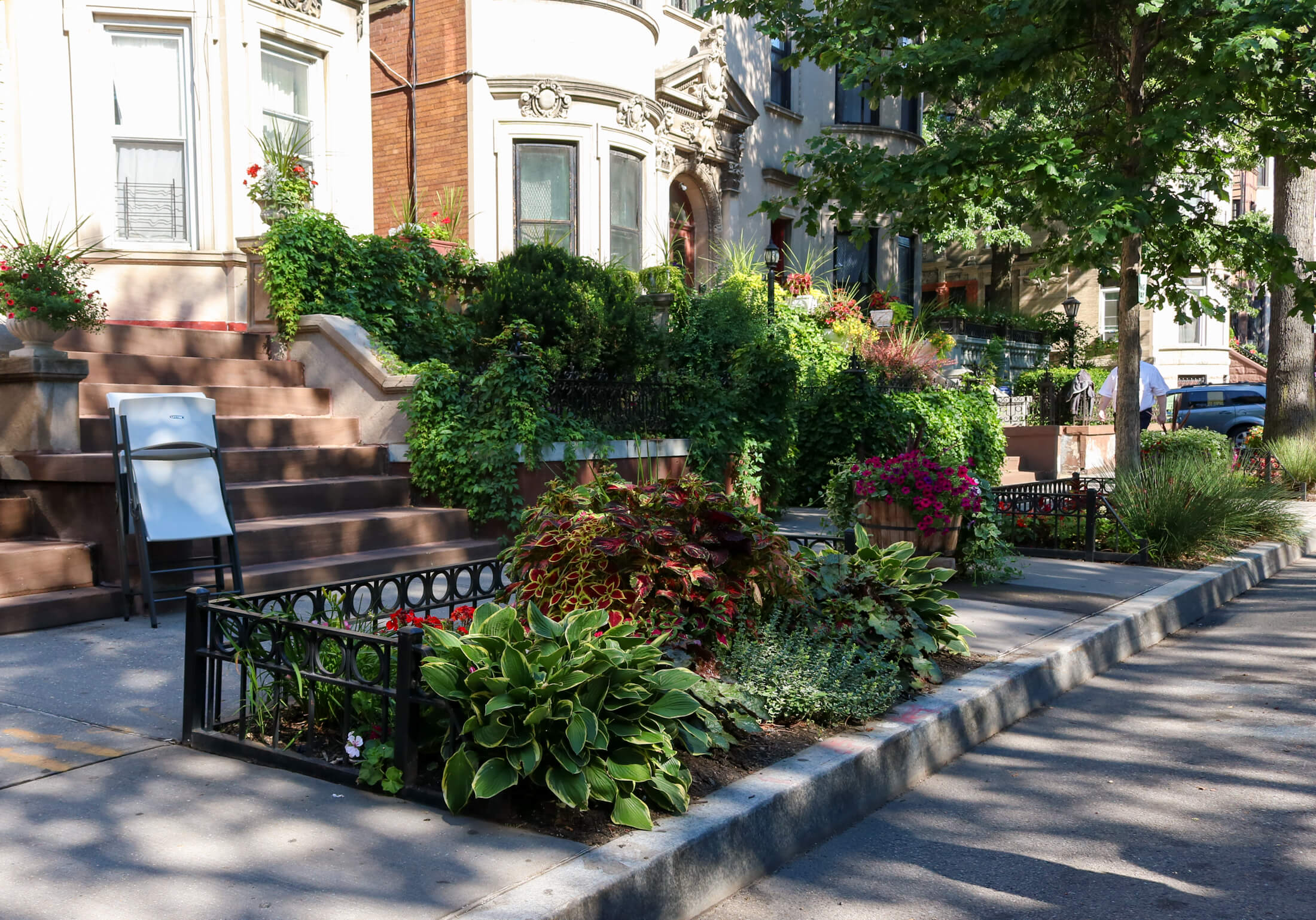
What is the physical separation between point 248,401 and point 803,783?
703 cm

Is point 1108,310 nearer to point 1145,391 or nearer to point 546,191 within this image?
point 1145,391

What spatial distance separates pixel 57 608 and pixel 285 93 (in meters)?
8.54

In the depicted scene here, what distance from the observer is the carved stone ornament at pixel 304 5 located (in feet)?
41.6

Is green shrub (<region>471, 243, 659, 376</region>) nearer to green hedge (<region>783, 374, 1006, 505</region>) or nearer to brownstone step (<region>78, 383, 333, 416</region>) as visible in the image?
brownstone step (<region>78, 383, 333, 416</region>)

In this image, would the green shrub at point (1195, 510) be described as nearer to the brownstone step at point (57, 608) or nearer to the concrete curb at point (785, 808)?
the concrete curb at point (785, 808)

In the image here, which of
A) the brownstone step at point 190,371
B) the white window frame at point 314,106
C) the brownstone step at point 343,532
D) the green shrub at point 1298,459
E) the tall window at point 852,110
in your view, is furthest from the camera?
the tall window at point 852,110

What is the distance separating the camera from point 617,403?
10.2 meters

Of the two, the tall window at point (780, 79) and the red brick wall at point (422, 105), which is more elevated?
the tall window at point (780, 79)

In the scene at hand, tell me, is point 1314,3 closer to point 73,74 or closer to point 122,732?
point 122,732

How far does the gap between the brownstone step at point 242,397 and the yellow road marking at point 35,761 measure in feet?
15.1

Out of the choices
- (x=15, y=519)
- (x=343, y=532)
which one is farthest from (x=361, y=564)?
(x=15, y=519)

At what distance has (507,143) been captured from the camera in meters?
15.8

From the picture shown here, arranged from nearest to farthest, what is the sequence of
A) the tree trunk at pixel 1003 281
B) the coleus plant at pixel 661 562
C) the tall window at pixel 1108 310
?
the coleus plant at pixel 661 562 < the tree trunk at pixel 1003 281 < the tall window at pixel 1108 310

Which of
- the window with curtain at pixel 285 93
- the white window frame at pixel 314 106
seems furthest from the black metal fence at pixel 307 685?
the white window frame at pixel 314 106
